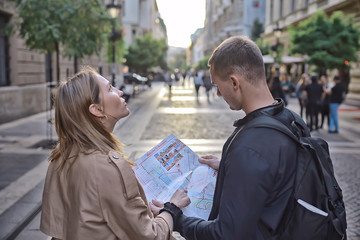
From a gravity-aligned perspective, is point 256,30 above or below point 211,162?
above

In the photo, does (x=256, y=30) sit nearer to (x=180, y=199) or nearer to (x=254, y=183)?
(x=180, y=199)

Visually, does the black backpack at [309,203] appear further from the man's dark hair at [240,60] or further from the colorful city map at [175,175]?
the colorful city map at [175,175]

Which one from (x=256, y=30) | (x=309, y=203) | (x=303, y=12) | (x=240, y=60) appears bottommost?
(x=309, y=203)

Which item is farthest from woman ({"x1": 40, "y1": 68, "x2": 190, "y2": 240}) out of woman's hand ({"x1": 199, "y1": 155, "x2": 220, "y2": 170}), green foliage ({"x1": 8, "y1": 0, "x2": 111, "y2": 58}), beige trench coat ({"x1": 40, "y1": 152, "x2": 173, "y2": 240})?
green foliage ({"x1": 8, "y1": 0, "x2": 111, "y2": 58})

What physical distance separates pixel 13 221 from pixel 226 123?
9.83m

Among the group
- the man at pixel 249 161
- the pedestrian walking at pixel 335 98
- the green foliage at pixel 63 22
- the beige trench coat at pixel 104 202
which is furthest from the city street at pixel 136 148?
the green foliage at pixel 63 22

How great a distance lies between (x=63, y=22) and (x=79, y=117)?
8202mm

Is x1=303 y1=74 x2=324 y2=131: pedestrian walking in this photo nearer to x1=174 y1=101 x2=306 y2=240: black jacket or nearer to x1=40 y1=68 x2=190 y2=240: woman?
x1=40 y1=68 x2=190 y2=240: woman

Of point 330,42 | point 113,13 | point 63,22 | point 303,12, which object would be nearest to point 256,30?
point 303,12

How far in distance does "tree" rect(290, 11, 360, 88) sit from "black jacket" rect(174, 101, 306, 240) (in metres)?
18.3

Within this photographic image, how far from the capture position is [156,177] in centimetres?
207

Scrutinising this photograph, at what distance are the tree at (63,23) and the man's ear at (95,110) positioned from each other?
7565mm

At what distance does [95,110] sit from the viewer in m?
1.82

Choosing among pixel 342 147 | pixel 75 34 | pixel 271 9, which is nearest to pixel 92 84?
pixel 75 34
